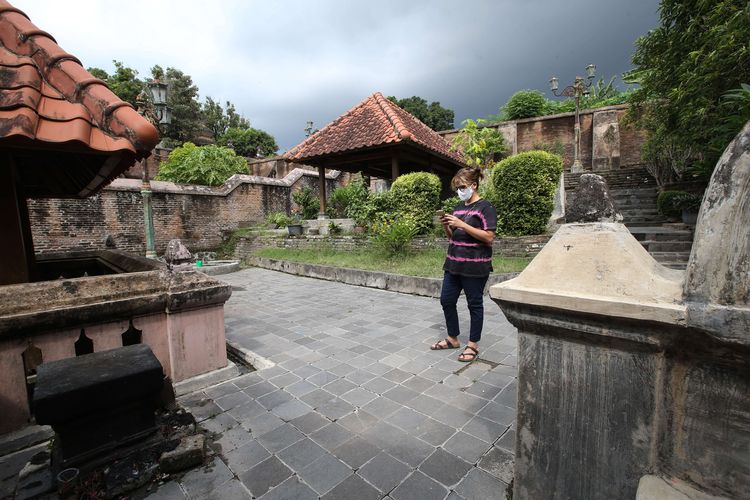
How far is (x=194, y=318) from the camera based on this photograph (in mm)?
3021

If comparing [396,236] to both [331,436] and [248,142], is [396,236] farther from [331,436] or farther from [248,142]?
[248,142]

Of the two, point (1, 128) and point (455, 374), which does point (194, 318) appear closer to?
point (1, 128)

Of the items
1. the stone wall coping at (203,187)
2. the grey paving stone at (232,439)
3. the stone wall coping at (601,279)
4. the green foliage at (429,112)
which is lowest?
the grey paving stone at (232,439)

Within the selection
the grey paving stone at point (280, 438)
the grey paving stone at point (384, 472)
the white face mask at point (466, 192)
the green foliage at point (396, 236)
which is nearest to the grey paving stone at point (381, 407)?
the grey paving stone at point (384, 472)

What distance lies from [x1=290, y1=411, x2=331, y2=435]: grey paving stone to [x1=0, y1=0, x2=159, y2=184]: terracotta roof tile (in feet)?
6.75

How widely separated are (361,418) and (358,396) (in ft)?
1.07

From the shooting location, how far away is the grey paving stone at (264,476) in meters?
1.90

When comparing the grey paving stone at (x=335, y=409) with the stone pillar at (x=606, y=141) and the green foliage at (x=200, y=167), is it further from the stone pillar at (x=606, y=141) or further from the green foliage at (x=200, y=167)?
the green foliage at (x=200, y=167)

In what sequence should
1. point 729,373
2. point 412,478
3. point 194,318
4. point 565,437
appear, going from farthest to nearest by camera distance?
point 194,318 < point 412,478 < point 565,437 < point 729,373

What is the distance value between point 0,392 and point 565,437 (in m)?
3.33

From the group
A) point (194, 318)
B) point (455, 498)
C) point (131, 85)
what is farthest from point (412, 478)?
point (131, 85)

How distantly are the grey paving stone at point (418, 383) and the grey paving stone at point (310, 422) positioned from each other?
825mm

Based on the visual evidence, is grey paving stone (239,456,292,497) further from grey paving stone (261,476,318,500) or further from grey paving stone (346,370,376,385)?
grey paving stone (346,370,376,385)

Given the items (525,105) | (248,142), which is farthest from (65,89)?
(248,142)
